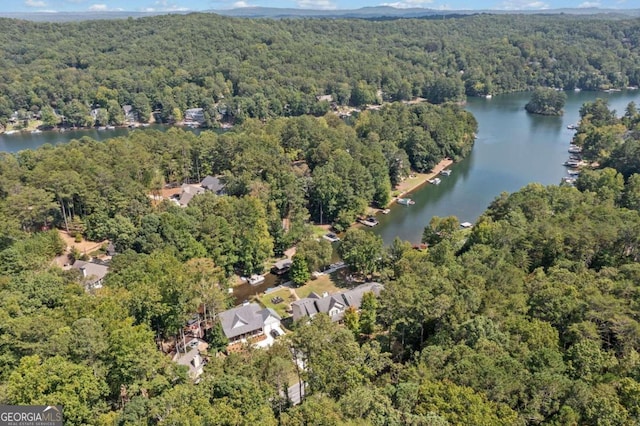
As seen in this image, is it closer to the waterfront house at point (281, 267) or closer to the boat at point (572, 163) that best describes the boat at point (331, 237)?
the waterfront house at point (281, 267)

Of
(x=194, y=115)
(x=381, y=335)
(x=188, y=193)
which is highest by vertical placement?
(x=188, y=193)

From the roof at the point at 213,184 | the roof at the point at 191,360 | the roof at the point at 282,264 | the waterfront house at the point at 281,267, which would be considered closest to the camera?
the roof at the point at 191,360

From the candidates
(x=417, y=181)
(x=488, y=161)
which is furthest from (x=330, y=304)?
(x=488, y=161)

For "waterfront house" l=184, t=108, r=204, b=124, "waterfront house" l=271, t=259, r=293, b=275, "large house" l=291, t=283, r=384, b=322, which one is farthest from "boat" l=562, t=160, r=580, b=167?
"waterfront house" l=184, t=108, r=204, b=124

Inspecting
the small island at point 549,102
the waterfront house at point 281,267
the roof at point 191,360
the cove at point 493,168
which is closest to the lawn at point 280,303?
the waterfront house at point 281,267

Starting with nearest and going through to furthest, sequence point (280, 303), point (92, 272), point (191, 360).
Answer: point (191, 360) → point (92, 272) → point (280, 303)

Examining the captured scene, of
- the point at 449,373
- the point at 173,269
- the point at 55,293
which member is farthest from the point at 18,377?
the point at 449,373

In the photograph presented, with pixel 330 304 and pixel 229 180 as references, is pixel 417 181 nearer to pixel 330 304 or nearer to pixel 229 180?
pixel 229 180
